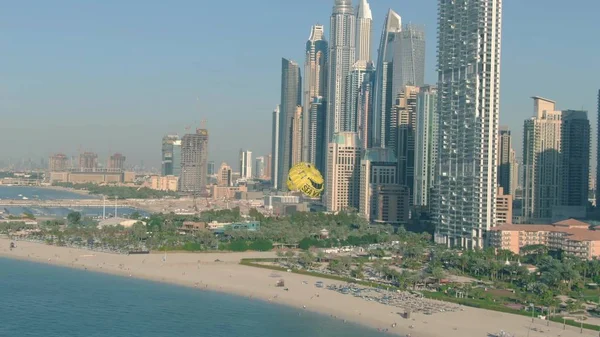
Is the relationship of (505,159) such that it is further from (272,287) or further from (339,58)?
(272,287)

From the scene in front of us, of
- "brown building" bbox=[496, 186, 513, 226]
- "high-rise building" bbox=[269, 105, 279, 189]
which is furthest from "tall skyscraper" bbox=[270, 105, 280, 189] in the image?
"brown building" bbox=[496, 186, 513, 226]

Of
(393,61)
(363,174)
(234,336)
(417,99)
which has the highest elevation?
(393,61)

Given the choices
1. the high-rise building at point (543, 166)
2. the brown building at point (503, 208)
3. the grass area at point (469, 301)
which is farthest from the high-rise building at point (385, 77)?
the grass area at point (469, 301)

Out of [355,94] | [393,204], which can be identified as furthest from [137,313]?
[355,94]

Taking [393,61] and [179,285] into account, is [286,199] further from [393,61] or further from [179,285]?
[179,285]

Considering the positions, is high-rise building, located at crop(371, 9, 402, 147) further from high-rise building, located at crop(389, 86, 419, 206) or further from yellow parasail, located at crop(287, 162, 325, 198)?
yellow parasail, located at crop(287, 162, 325, 198)

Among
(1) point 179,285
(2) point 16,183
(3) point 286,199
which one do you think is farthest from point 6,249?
(2) point 16,183
